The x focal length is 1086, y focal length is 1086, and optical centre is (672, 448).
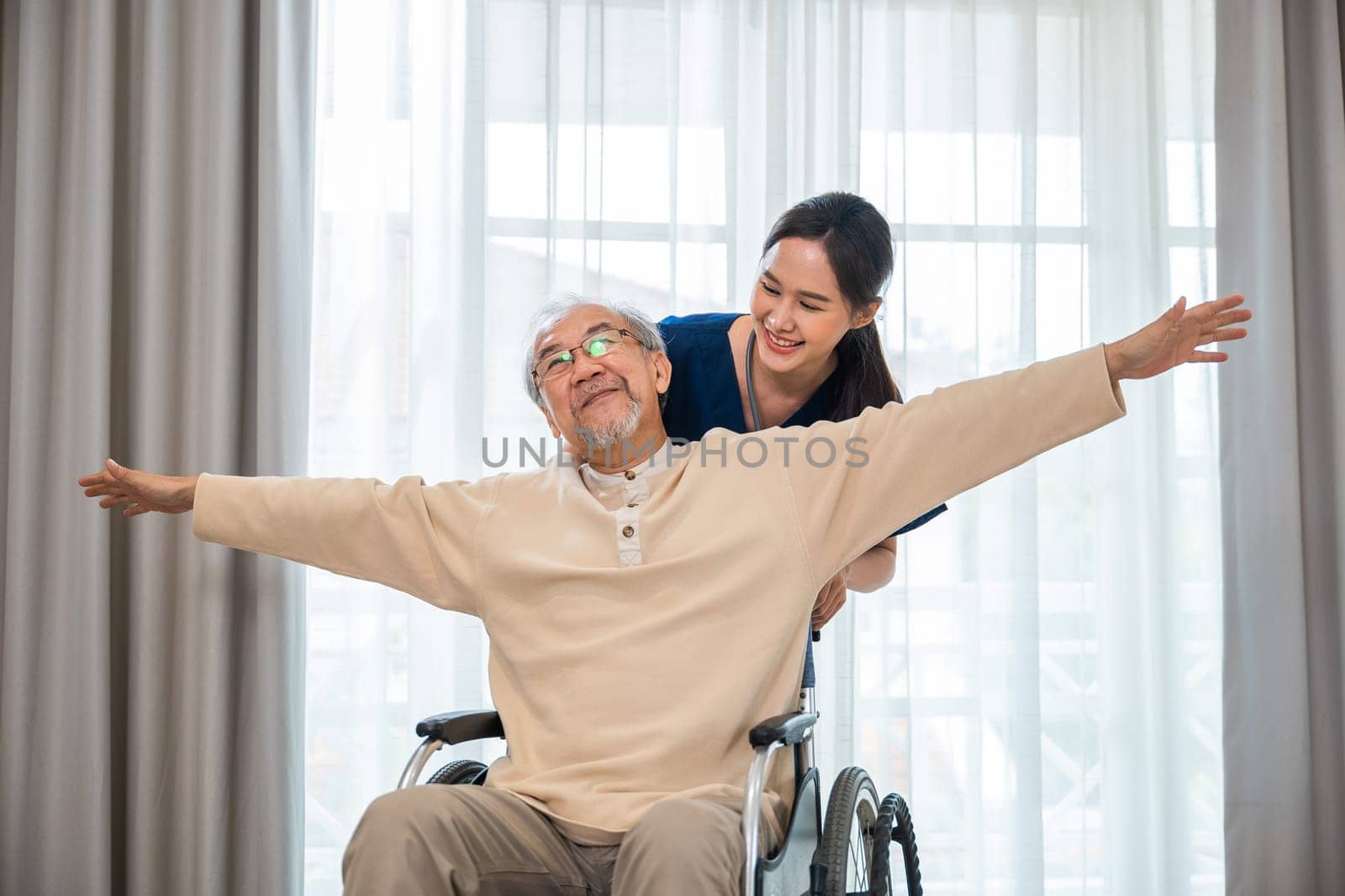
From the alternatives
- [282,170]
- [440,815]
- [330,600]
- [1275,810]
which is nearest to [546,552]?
[440,815]

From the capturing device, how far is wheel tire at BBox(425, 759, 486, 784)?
1746 millimetres

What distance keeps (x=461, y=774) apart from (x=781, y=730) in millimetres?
592

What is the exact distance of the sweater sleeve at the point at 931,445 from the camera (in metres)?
1.68

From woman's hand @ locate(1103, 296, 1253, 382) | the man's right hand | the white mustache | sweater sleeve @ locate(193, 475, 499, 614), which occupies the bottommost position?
sweater sleeve @ locate(193, 475, 499, 614)

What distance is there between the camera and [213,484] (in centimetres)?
189

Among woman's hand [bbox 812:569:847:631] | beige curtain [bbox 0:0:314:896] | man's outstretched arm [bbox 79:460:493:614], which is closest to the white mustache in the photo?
man's outstretched arm [bbox 79:460:493:614]

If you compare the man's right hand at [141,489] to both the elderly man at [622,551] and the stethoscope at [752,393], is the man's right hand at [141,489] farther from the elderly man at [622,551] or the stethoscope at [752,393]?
the stethoscope at [752,393]

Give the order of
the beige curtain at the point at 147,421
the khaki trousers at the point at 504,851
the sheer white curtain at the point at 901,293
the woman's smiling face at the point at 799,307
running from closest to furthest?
the khaki trousers at the point at 504,851, the woman's smiling face at the point at 799,307, the beige curtain at the point at 147,421, the sheer white curtain at the point at 901,293

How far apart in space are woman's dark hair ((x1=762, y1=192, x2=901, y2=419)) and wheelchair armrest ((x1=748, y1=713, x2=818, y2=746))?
2.12 feet

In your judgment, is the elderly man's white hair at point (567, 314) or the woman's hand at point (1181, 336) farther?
the elderly man's white hair at point (567, 314)

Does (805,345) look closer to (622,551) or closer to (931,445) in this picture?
(931,445)

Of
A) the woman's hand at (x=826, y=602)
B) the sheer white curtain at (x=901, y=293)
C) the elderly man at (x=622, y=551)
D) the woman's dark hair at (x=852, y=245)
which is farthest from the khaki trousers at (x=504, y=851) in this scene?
the sheer white curtain at (x=901, y=293)

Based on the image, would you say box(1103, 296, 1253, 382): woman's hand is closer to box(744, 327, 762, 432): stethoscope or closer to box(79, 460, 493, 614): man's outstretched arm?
box(744, 327, 762, 432): stethoscope

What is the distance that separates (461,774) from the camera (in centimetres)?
179
